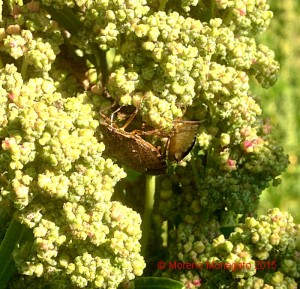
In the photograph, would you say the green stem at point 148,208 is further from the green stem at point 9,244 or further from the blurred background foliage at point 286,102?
the blurred background foliage at point 286,102

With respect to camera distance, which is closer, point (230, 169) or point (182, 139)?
point (182, 139)

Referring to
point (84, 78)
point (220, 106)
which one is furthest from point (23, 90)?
point (220, 106)

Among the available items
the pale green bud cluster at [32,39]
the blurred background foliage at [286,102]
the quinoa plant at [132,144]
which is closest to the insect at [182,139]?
the quinoa plant at [132,144]

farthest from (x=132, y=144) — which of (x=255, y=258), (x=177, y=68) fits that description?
(x=255, y=258)

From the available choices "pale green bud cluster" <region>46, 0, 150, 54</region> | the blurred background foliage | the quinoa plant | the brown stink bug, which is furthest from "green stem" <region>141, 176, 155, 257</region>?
the blurred background foliage

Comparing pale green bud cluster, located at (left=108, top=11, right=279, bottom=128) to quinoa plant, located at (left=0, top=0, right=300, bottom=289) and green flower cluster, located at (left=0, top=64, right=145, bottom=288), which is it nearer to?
quinoa plant, located at (left=0, top=0, right=300, bottom=289)

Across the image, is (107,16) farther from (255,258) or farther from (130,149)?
(255,258)

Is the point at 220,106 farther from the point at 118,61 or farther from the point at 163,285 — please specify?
the point at 163,285
